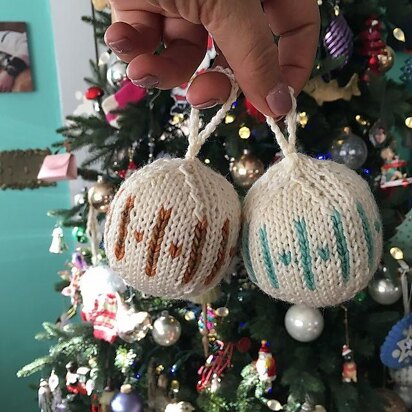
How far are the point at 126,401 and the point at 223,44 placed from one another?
91 cm

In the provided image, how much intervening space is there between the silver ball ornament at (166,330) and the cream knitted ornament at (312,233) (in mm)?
686

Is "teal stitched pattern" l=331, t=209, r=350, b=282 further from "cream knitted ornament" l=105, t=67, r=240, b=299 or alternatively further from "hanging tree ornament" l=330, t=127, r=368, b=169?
"hanging tree ornament" l=330, t=127, r=368, b=169

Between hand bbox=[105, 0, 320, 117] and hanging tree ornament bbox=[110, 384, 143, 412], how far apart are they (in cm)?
84

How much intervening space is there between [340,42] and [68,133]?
627mm

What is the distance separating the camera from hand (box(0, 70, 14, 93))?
4.79 feet

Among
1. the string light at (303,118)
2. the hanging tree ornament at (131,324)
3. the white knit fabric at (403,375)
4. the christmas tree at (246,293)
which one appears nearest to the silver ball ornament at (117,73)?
the christmas tree at (246,293)

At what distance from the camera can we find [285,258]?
0.35 metres

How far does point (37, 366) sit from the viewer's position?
116 cm

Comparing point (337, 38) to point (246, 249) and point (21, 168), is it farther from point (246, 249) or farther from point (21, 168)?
point (21, 168)

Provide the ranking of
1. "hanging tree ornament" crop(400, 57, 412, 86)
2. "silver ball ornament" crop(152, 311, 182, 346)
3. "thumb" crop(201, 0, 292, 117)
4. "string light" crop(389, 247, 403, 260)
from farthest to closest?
"hanging tree ornament" crop(400, 57, 412, 86) → "silver ball ornament" crop(152, 311, 182, 346) → "string light" crop(389, 247, 403, 260) → "thumb" crop(201, 0, 292, 117)

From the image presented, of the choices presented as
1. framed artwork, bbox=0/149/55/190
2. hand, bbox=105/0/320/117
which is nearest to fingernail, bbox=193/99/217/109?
hand, bbox=105/0/320/117

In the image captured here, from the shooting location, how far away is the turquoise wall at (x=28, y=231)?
148cm

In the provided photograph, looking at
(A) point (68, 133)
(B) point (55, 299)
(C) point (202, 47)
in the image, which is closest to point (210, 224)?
(C) point (202, 47)

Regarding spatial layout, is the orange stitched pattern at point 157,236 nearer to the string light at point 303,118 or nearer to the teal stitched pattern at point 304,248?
the teal stitched pattern at point 304,248
